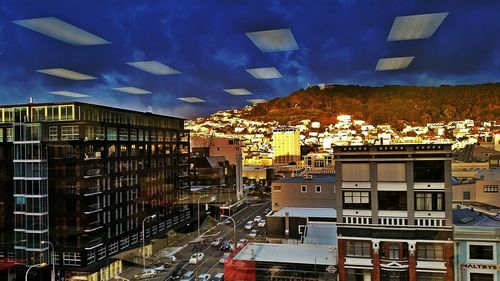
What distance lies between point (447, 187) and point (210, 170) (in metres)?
11.7

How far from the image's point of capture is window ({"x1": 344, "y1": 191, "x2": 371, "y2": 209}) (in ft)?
16.5

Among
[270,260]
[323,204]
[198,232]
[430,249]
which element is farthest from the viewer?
[198,232]

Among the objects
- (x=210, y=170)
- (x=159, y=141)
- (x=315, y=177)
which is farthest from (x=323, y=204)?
(x=210, y=170)

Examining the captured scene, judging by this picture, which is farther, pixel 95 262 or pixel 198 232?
pixel 198 232

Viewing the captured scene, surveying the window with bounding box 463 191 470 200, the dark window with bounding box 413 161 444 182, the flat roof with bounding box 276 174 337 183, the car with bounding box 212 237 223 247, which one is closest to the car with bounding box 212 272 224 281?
the car with bounding box 212 237 223 247

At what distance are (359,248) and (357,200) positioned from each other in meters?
0.63

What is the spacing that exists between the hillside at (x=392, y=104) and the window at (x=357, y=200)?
1515 mm

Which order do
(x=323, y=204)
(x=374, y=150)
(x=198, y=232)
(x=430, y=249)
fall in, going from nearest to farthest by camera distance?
(x=430, y=249) < (x=374, y=150) < (x=323, y=204) < (x=198, y=232)

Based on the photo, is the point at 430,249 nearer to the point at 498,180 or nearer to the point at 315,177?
the point at 498,180

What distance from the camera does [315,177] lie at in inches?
432

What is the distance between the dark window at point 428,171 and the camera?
191 inches

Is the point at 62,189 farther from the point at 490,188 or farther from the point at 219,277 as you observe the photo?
the point at 490,188

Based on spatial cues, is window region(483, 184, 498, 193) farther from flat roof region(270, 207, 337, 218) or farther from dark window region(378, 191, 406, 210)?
dark window region(378, 191, 406, 210)

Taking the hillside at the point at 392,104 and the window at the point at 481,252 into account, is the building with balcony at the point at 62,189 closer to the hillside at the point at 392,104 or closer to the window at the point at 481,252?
the hillside at the point at 392,104
